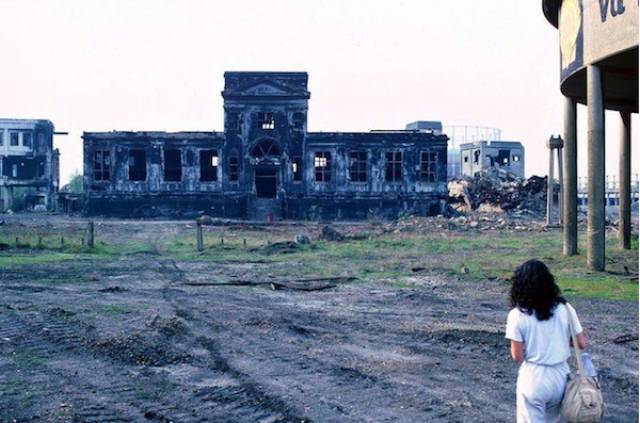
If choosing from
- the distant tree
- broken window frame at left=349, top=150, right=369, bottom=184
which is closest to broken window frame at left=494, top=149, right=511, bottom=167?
broken window frame at left=349, top=150, right=369, bottom=184

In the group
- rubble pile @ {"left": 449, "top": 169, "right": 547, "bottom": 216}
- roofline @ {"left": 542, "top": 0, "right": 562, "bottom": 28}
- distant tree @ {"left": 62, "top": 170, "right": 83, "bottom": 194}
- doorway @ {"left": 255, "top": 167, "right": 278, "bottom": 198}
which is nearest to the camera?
roofline @ {"left": 542, "top": 0, "right": 562, "bottom": 28}

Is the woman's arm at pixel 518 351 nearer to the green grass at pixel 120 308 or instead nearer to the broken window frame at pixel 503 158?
the green grass at pixel 120 308

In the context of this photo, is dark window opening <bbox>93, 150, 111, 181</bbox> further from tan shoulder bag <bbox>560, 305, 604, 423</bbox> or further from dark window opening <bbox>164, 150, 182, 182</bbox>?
tan shoulder bag <bbox>560, 305, 604, 423</bbox>

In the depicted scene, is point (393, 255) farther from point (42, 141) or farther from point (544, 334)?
point (42, 141)

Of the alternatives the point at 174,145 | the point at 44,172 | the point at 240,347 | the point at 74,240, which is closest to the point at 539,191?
the point at 174,145

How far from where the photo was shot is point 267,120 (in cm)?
4219

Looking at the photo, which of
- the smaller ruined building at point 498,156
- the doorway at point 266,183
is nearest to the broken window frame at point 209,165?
the doorway at point 266,183

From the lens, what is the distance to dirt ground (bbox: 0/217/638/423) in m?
5.75

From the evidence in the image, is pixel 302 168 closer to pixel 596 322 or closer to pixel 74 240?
pixel 74 240

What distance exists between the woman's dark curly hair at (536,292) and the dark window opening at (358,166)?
127 feet

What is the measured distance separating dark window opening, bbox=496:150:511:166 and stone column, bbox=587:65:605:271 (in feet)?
187

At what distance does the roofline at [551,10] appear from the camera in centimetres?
1662

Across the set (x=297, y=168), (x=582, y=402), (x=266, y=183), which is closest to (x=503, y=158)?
(x=297, y=168)

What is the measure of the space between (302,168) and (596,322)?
33751 mm
